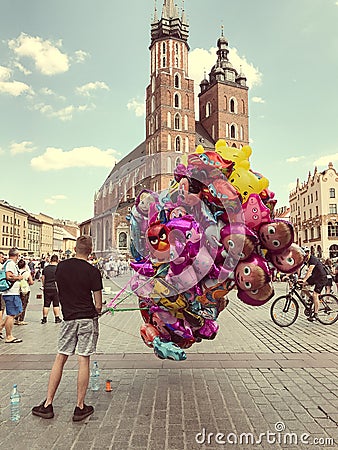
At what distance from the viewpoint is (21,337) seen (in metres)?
8.87

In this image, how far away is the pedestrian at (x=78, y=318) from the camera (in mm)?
4387

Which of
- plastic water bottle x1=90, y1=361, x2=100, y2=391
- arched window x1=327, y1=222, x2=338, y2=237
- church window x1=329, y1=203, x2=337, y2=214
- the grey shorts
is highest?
church window x1=329, y1=203, x2=337, y2=214

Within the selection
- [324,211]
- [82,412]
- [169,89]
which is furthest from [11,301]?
[169,89]

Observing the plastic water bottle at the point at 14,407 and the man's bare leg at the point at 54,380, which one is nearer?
the plastic water bottle at the point at 14,407

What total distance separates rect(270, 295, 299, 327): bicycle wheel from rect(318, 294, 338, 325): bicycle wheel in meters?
0.81

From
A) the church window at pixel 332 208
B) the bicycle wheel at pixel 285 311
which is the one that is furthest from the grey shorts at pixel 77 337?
the church window at pixel 332 208

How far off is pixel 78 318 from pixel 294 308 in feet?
23.6

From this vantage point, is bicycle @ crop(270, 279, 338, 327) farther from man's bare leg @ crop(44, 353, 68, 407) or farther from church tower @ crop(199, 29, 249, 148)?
church tower @ crop(199, 29, 249, 148)

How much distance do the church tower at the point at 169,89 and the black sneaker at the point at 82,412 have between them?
187ft

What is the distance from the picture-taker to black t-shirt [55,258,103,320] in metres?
4.46

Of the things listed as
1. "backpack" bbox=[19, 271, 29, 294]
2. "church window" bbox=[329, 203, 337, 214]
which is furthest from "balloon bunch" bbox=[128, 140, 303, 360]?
"church window" bbox=[329, 203, 337, 214]

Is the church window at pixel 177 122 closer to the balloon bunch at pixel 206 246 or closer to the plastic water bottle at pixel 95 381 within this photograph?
the plastic water bottle at pixel 95 381

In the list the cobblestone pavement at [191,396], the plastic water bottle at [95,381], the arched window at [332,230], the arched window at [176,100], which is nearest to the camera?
the cobblestone pavement at [191,396]

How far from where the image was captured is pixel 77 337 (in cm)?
448
